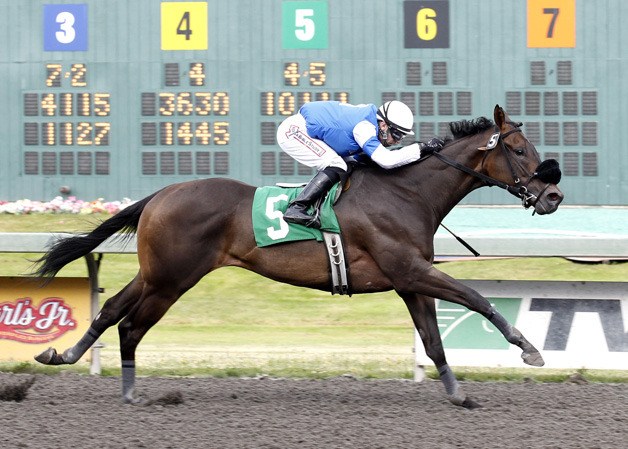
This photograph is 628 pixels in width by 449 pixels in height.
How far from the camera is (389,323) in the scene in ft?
37.1

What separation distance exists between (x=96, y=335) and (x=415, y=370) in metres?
2.09

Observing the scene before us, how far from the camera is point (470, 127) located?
6688mm

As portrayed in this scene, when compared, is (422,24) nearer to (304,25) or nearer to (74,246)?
(304,25)

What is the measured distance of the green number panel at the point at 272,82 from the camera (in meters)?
13.3

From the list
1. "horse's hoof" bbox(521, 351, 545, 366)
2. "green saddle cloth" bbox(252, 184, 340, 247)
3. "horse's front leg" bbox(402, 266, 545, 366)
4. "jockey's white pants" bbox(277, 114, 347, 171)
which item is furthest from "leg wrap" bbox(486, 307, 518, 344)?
"jockey's white pants" bbox(277, 114, 347, 171)

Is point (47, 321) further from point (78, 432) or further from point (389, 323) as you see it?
point (389, 323)

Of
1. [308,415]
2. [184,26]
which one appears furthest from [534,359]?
[184,26]

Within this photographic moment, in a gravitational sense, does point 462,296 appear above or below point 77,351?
above

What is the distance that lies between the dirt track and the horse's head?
3.81ft

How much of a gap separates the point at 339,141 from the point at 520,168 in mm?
1054

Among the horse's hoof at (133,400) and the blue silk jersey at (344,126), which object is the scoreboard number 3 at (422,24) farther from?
the horse's hoof at (133,400)

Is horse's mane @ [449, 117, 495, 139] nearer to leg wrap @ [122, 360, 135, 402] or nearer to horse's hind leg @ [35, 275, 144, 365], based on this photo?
horse's hind leg @ [35, 275, 144, 365]

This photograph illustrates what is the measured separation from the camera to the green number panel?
43.8 feet

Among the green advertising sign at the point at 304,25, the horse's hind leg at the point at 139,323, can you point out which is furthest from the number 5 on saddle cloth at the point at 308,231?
the green advertising sign at the point at 304,25
